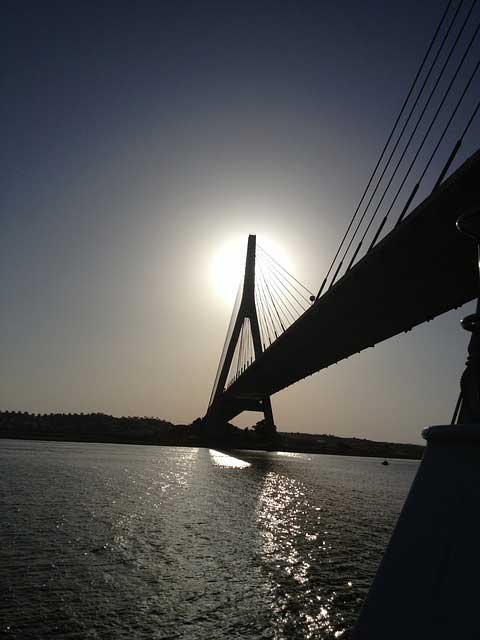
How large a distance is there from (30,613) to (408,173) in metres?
16.0

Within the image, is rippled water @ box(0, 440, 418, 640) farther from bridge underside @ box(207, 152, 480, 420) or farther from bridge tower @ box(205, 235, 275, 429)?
bridge tower @ box(205, 235, 275, 429)

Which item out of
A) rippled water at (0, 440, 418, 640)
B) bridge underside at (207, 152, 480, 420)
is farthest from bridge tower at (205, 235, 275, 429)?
rippled water at (0, 440, 418, 640)

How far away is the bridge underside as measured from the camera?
13.9 meters

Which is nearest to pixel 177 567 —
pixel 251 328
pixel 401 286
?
pixel 401 286

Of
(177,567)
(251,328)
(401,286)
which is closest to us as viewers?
(177,567)

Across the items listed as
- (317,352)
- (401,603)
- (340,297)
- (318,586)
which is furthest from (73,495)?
(317,352)

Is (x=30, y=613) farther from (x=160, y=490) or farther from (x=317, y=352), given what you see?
(x=317, y=352)

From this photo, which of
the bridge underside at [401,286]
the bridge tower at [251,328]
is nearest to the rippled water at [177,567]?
the bridge underside at [401,286]

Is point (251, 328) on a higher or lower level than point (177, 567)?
higher

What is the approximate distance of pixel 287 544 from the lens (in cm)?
975

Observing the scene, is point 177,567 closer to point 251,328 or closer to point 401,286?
point 401,286

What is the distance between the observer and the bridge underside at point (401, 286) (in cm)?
1387

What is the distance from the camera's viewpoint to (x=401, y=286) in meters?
18.5

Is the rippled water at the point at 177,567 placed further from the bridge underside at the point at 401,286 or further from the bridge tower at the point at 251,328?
the bridge tower at the point at 251,328
